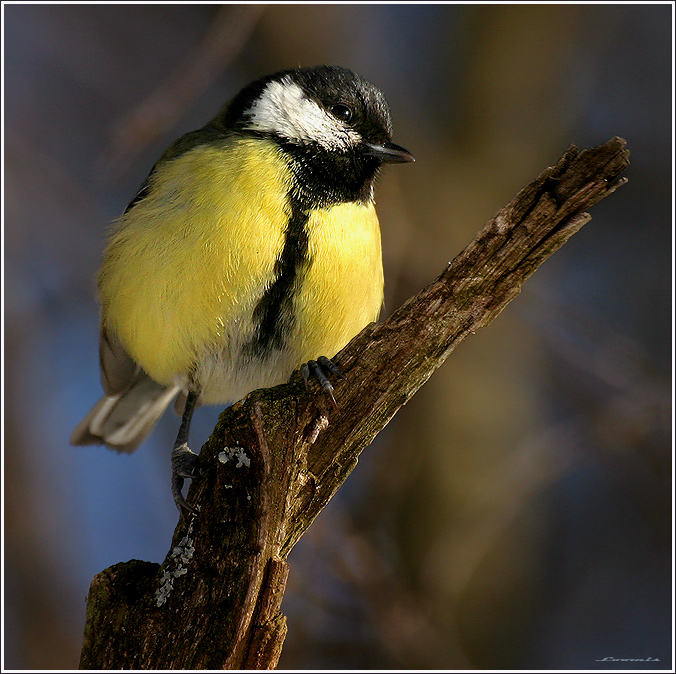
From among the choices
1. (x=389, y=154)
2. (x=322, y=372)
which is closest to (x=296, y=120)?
(x=389, y=154)

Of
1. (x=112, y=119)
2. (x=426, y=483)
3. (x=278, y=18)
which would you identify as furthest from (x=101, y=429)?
(x=278, y=18)

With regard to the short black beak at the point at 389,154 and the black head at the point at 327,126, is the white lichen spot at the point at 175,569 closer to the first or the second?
the black head at the point at 327,126

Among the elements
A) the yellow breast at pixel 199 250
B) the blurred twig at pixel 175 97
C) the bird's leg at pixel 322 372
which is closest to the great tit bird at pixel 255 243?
the yellow breast at pixel 199 250

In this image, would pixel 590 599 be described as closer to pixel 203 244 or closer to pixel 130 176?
pixel 203 244

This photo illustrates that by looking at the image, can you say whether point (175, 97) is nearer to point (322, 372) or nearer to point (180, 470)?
point (180, 470)

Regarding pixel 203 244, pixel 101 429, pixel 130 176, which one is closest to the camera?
pixel 203 244

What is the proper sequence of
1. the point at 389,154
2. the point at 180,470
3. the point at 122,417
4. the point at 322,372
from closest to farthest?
the point at 322,372 < the point at 180,470 < the point at 389,154 < the point at 122,417
